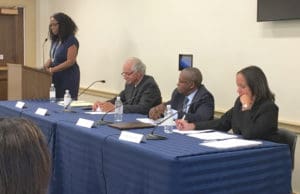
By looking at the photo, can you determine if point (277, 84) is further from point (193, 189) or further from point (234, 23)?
point (193, 189)

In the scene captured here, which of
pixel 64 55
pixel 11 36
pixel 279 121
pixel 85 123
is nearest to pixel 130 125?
pixel 85 123

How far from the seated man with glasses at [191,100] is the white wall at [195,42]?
70 cm

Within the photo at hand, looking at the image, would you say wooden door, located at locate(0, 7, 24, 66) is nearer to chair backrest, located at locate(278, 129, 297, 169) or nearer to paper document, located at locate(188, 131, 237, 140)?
paper document, located at locate(188, 131, 237, 140)

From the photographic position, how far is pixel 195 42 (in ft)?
16.2

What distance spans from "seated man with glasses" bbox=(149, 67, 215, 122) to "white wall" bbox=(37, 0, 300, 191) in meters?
0.70

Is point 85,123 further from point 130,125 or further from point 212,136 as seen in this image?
point 212,136

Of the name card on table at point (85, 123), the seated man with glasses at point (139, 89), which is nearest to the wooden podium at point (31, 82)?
the seated man with glasses at point (139, 89)

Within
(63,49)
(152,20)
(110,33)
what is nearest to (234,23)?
(152,20)

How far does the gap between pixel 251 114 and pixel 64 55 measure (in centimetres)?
273

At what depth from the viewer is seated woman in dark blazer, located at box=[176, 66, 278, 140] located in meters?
3.01

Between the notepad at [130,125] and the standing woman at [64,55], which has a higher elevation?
the standing woman at [64,55]

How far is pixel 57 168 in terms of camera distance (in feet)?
11.2

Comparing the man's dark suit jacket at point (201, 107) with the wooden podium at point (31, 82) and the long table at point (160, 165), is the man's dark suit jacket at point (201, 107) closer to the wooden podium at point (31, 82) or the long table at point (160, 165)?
the long table at point (160, 165)

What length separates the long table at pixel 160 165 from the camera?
93.8 inches
